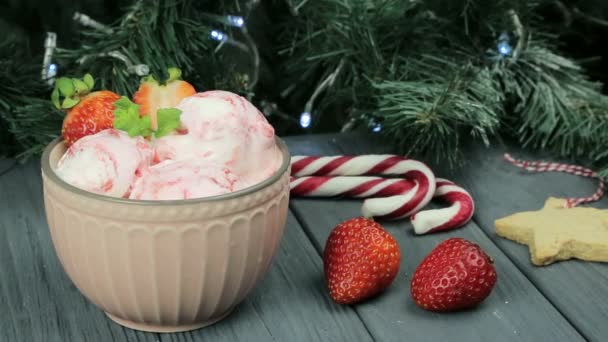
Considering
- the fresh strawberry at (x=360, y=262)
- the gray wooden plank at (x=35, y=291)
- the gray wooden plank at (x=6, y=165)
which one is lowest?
the gray wooden plank at (x=6, y=165)

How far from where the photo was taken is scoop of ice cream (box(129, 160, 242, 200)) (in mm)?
737

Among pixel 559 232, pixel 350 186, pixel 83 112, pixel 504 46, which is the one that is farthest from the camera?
pixel 504 46

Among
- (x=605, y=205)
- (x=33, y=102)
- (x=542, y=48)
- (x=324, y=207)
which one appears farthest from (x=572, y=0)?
(x=33, y=102)

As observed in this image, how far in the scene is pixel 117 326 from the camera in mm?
826

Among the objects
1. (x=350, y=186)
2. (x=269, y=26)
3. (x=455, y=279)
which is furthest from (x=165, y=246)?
(x=269, y=26)

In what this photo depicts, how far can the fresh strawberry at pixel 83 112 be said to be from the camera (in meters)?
0.82

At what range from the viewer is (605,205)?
1.08 m

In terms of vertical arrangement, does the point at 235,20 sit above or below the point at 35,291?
above

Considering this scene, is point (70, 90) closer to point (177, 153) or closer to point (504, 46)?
point (177, 153)

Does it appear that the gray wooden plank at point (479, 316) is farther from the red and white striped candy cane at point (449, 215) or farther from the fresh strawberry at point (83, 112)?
the fresh strawberry at point (83, 112)

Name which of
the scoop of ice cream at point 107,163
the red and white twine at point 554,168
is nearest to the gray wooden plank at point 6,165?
the scoop of ice cream at point 107,163

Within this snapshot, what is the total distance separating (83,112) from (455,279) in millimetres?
379

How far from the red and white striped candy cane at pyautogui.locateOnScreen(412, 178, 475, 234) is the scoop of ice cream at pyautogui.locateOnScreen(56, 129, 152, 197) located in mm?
361

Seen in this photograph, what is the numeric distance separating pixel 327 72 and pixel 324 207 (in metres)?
0.23
